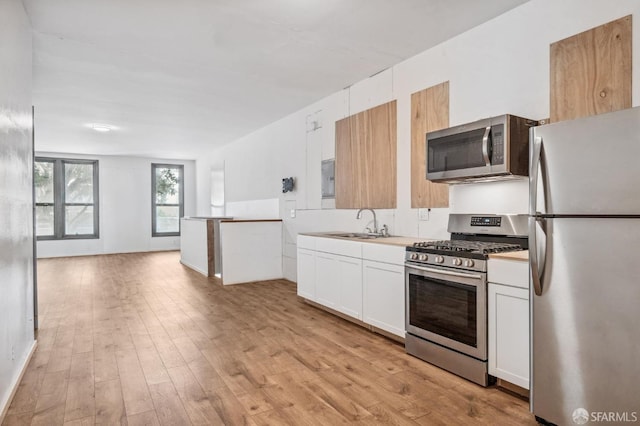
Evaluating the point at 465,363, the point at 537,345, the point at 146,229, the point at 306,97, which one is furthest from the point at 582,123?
the point at 146,229

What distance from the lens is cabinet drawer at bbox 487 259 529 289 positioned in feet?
7.35

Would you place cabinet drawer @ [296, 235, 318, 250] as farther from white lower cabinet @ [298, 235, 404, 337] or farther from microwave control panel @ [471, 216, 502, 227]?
microwave control panel @ [471, 216, 502, 227]

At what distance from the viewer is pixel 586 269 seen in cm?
181

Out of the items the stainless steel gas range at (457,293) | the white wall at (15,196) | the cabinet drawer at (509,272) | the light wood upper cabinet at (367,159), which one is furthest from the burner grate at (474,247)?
the white wall at (15,196)

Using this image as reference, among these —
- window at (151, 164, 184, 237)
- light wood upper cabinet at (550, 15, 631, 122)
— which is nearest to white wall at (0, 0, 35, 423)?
light wood upper cabinet at (550, 15, 631, 122)

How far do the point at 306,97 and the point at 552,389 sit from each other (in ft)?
14.2

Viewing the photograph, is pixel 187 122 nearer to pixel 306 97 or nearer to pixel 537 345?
pixel 306 97

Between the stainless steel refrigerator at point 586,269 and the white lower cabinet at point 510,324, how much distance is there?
9.3 inches

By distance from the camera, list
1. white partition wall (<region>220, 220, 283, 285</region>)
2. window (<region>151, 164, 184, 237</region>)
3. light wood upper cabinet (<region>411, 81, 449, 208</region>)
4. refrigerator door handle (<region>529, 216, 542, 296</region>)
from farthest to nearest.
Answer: window (<region>151, 164, 184, 237</region>) → white partition wall (<region>220, 220, 283, 285</region>) → light wood upper cabinet (<region>411, 81, 449, 208</region>) → refrigerator door handle (<region>529, 216, 542, 296</region>)


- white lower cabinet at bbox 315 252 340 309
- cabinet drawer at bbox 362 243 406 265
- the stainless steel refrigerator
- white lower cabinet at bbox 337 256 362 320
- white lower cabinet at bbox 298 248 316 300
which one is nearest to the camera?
the stainless steel refrigerator

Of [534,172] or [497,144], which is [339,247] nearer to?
[497,144]

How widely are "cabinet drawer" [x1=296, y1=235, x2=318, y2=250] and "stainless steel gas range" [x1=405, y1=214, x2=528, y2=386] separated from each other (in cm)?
157

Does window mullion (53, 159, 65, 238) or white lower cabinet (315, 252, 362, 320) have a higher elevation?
window mullion (53, 159, 65, 238)

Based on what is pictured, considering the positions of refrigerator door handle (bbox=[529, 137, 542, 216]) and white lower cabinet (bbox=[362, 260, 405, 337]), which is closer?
refrigerator door handle (bbox=[529, 137, 542, 216])
